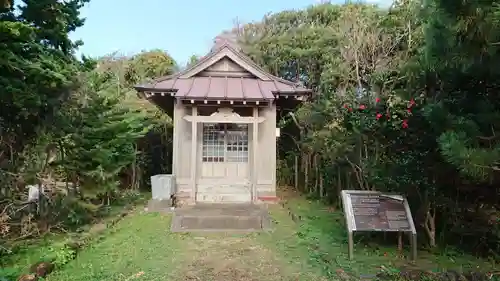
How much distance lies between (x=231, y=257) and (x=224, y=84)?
20.2ft

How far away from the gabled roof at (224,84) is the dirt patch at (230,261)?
14.5 feet

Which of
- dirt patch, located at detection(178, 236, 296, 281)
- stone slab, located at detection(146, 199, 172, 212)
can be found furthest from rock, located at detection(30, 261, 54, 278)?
stone slab, located at detection(146, 199, 172, 212)

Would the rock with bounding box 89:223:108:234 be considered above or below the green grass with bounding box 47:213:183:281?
above

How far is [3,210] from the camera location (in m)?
6.09

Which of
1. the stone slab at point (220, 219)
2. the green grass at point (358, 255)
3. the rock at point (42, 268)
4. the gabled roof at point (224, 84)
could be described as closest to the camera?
the rock at point (42, 268)

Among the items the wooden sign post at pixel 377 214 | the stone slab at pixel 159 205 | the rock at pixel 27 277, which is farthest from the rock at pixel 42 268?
the wooden sign post at pixel 377 214

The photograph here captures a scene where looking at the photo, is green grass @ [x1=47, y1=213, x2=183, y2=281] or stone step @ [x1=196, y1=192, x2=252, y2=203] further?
stone step @ [x1=196, y1=192, x2=252, y2=203]

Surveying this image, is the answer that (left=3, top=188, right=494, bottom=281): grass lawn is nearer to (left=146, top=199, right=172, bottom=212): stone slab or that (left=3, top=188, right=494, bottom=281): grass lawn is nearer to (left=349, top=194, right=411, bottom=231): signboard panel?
(left=349, top=194, right=411, bottom=231): signboard panel

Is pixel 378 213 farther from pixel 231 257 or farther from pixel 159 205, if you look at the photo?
pixel 159 205

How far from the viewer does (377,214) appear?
6289 millimetres

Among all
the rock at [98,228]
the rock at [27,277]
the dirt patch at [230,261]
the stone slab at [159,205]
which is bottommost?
the dirt patch at [230,261]

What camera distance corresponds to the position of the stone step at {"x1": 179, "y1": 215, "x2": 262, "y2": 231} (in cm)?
824

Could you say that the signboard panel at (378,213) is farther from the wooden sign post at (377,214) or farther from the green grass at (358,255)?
the green grass at (358,255)

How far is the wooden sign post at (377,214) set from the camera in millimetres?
6102
